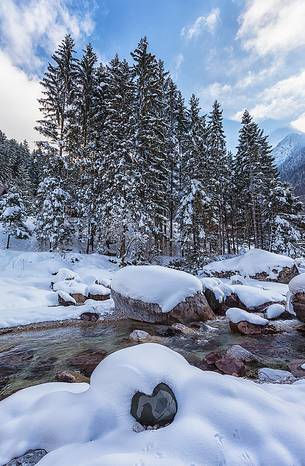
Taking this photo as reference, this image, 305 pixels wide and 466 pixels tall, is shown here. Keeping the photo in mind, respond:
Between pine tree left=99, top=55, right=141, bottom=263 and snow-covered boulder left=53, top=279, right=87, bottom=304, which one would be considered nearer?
snow-covered boulder left=53, top=279, right=87, bottom=304

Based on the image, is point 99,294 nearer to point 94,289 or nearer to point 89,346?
point 94,289

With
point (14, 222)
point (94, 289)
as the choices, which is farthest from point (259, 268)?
point (14, 222)

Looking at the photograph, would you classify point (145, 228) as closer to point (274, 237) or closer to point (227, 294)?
point (227, 294)

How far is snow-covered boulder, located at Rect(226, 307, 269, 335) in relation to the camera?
877 cm

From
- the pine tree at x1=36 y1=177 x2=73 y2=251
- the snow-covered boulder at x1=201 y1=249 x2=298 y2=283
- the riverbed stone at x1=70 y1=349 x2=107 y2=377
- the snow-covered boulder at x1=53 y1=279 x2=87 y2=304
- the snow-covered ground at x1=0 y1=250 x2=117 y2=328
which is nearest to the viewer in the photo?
the riverbed stone at x1=70 y1=349 x2=107 y2=377

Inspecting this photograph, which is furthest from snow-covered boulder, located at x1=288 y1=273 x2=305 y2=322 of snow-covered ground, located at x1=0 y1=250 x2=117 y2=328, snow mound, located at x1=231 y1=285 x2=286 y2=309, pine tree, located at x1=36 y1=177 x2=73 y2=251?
pine tree, located at x1=36 y1=177 x2=73 y2=251

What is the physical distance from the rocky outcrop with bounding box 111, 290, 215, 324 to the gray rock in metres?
7.03

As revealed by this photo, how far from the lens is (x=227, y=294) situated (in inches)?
480

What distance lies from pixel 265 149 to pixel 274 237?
36.0ft

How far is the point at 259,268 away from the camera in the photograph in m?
19.3

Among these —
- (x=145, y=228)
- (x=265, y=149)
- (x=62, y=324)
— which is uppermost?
(x=265, y=149)

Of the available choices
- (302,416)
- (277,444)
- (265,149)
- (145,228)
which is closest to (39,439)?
(277,444)

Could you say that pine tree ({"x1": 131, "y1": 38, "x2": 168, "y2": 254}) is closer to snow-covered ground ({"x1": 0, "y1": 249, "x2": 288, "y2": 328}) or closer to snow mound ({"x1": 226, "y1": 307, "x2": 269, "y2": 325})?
snow-covered ground ({"x1": 0, "y1": 249, "x2": 288, "y2": 328})

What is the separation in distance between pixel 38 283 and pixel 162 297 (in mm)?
8605
